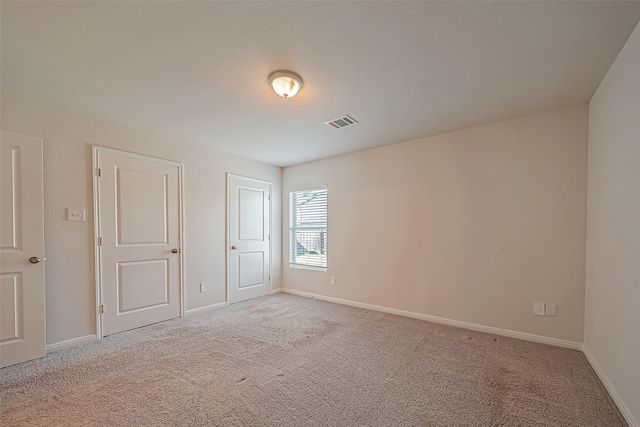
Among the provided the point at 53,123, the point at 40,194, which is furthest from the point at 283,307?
the point at 53,123

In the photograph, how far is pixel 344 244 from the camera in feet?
14.0

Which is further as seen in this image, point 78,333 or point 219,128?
point 219,128

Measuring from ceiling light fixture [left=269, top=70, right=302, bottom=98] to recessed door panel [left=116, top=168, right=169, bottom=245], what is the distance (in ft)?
7.08

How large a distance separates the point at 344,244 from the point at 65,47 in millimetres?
3683

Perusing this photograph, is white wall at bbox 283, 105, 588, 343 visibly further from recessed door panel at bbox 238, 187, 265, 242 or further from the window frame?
recessed door panel at bbox 238, 187, 265, 242

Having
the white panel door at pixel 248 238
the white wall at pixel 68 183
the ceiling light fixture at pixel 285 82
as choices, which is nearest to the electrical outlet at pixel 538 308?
the ceiling light fixture at pixel 285 82

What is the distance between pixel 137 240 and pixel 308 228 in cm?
261

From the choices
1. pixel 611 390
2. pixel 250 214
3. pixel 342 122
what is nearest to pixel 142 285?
pixel 250 214

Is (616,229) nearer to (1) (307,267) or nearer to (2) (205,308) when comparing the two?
(1) (307,267)

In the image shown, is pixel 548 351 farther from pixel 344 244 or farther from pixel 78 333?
pixel 78 333

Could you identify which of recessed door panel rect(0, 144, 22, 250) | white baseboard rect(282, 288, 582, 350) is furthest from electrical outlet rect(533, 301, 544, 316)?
recessed door panel rect(0, 144, 22, 250)

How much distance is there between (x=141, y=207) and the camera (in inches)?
126

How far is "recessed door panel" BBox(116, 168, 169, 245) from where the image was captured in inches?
119

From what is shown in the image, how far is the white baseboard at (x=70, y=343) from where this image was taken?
252 centimetres
